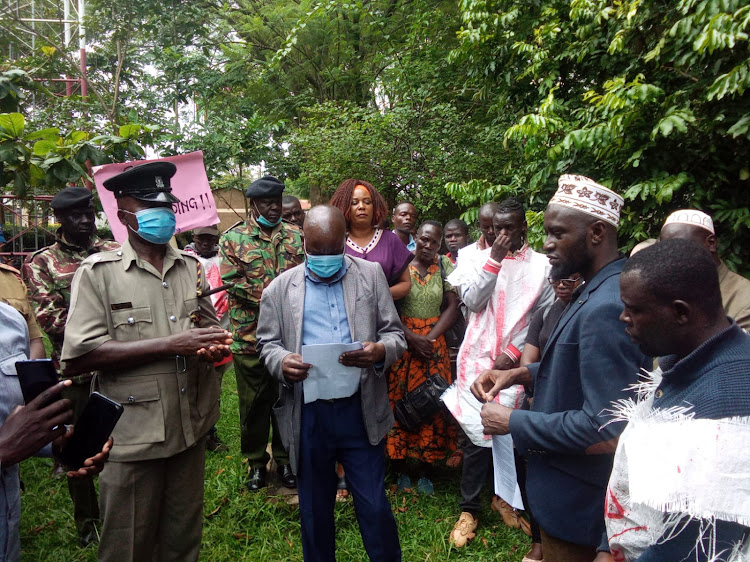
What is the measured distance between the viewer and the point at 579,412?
1894 mm

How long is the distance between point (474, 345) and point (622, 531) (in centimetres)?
242

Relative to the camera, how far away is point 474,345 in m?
3.93

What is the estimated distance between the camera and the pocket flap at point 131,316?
2.58m

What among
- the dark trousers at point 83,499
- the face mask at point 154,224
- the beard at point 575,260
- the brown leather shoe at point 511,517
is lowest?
the brown leather shoe at point 511,517

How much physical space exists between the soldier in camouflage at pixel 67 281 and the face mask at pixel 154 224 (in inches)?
56.5

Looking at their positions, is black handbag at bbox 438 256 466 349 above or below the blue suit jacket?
below

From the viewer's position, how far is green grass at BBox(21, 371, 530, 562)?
361 cm

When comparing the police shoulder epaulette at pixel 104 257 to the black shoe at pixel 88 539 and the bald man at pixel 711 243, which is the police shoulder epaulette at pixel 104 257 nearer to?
the black shoe at pixel 88 539

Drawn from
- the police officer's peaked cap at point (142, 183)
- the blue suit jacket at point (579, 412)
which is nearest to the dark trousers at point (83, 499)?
the police officer's peaked cap at point (142, 183)

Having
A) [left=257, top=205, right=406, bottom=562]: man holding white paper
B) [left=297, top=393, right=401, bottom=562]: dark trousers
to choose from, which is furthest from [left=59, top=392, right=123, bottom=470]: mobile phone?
[left=297, top=393, right=401, bottom=562]: dark trousers

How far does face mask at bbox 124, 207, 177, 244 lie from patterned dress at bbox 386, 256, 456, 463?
2.19 metres

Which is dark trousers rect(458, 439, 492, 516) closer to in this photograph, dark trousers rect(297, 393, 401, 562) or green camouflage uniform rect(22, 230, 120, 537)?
dark trousers rect(297, 393, 401, 562)

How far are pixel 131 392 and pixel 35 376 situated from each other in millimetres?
858

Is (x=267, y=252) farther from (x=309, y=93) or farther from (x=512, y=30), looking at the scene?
(x=309, y=93)
